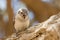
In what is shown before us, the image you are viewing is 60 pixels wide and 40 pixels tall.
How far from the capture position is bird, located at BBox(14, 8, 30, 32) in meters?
2.11

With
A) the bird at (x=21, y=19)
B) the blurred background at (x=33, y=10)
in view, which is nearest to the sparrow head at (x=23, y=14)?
the bird at (x=21, y=19)

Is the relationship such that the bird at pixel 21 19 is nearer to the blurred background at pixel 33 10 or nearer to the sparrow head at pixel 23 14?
the sparrow head at pixel 23 14

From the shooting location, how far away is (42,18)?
3.50 meters

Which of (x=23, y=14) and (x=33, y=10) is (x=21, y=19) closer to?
(x=23, y=14)

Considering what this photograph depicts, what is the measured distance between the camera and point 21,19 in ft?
7.04

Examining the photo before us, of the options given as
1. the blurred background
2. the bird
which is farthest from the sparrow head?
the blurred background

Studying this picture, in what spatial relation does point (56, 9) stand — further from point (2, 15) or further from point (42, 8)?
point (2, 15)

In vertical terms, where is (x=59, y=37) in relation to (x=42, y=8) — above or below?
below

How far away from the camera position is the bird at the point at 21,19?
211 centimetres

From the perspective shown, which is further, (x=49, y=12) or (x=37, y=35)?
(x=49, y=12)

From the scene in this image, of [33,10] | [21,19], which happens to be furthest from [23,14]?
[33,10]

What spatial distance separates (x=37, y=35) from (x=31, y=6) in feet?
5.78

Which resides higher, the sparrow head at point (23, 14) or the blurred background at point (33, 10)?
the blurred background at point (33, 10)

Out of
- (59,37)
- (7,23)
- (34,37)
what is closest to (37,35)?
(34,37)
